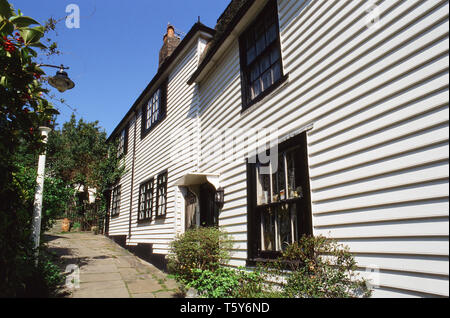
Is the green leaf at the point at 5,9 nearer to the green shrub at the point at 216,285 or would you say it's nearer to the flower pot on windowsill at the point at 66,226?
the green shrub at the point at 216,285

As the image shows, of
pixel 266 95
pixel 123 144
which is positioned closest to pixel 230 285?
pixel 266 95

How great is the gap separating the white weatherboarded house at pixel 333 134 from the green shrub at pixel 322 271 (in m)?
0.14

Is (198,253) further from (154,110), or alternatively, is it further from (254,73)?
(154,110)

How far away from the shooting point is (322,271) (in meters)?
3.37

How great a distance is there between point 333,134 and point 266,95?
1.86 meters

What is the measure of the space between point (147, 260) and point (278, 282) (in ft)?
21.3

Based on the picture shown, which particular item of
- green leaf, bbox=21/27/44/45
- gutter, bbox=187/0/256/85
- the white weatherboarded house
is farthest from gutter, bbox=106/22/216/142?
green leaf, bbox=21/27/44/45

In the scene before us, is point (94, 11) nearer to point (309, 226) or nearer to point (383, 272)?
point (309, 226)

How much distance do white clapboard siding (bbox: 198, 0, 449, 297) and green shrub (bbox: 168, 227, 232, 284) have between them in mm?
2453

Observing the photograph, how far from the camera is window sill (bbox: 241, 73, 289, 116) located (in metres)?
4.87

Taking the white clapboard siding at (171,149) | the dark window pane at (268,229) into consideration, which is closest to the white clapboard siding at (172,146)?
the white clapboard siding at (171,149)

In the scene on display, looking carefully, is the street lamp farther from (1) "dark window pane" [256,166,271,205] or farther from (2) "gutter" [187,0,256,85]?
(1) "dark window pane" [256,166,271,205]
